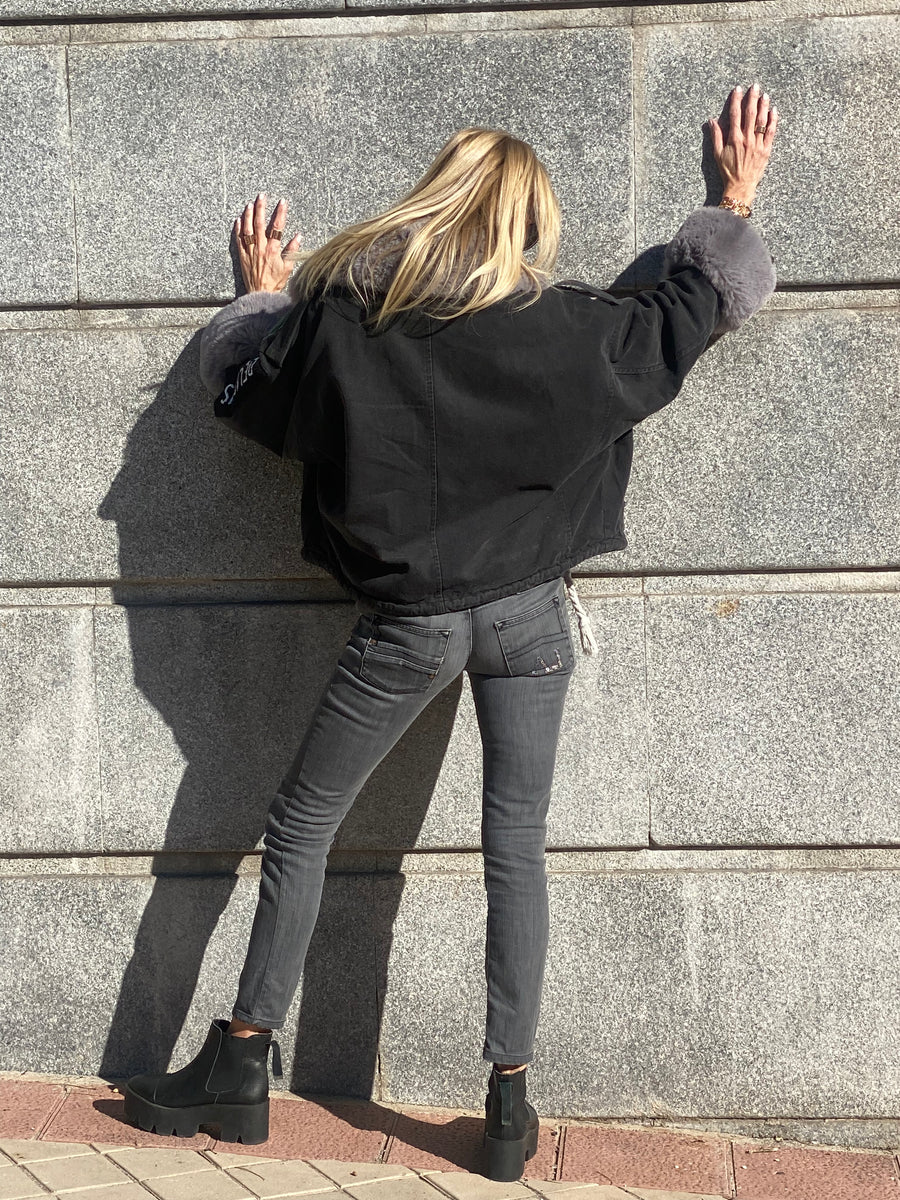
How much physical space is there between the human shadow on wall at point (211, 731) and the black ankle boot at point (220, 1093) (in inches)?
16.3

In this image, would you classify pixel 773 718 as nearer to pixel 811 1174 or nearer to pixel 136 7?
pixel 811 1174

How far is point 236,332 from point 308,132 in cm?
64

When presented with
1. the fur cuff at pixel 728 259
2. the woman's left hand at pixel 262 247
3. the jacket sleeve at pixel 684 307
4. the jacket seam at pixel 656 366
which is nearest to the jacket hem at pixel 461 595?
the jacket sleeve at pixel 684 307

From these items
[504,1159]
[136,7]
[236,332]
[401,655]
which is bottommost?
[504,1159]

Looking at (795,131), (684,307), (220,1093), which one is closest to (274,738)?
(220,1093)

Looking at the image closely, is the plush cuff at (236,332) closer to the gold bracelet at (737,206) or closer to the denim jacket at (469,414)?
the denim jacket at (469,414)

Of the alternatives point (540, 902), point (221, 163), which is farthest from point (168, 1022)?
point (221, 163)

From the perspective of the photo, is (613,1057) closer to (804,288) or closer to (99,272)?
(804,288)

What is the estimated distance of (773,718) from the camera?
10.8ft

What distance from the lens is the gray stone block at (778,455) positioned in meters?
3.21

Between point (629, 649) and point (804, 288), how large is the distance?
105cm

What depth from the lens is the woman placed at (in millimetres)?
2551

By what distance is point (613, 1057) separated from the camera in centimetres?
335

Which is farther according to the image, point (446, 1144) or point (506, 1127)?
point (446, 1144)
